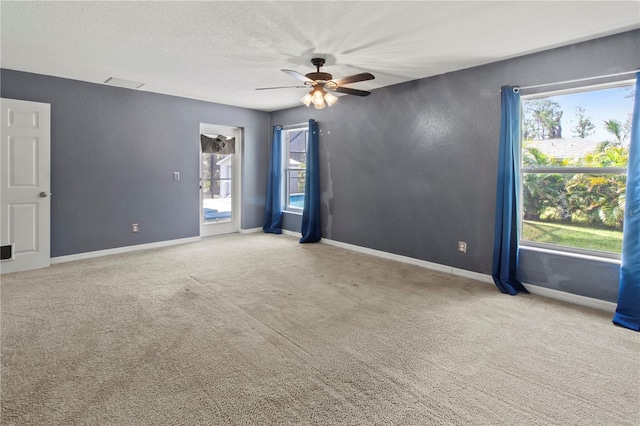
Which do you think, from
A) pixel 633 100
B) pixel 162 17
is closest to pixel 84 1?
pixel 162 17

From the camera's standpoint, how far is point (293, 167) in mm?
7129

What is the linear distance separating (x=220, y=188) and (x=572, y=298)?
5626 mm

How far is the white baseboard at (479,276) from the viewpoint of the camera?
11.2 ft

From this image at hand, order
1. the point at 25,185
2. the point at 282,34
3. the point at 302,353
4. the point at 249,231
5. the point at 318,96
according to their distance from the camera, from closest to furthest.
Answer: the point at 302,353 < the point at 282,34 < the point at 318,96 < the point at 25,185 < the point at 249,231

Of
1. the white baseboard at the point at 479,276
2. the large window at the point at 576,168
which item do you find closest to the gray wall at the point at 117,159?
the white baseboard at the point at 479,276

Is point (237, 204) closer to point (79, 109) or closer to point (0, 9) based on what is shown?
point (79, 109)

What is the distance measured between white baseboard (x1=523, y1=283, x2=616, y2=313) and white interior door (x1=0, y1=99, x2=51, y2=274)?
19.1ft

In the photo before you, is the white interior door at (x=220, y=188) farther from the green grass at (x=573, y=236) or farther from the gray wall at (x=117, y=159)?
the green grass at (x=573, y=236)

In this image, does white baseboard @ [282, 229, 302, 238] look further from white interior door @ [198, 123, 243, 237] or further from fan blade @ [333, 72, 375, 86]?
fan blade @ [333, 72, 375, 86]

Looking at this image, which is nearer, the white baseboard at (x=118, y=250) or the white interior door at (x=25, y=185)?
the white interior door at (x=25, y=185)

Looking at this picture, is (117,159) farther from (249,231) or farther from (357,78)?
(357,78)

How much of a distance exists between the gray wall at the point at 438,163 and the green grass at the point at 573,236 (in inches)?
8.8

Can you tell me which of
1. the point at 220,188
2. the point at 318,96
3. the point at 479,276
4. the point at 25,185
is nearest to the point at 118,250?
the point at 25,185

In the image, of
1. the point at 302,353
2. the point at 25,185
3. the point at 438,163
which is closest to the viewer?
the point at 302,353
